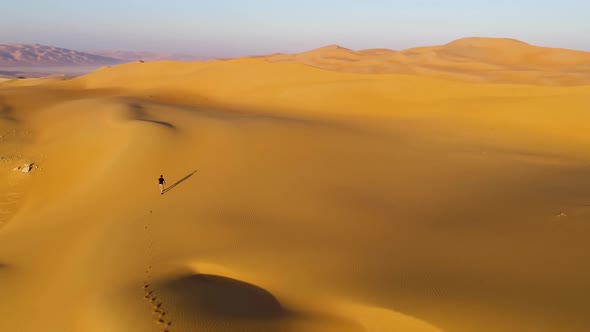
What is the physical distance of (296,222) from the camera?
8.30m

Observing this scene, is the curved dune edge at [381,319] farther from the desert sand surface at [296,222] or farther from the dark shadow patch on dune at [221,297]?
the dark shadow patch on dune at [221,297]

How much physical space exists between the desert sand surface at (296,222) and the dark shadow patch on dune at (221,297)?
0.03m

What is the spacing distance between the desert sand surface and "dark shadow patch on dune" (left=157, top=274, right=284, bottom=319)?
30mm

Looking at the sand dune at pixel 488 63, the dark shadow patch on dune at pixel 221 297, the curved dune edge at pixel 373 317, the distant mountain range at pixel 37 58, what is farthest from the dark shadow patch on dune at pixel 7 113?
the distant mountain range at pixel 37 58

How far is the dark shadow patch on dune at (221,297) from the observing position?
5309mm

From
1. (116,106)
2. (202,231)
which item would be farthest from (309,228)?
(116,106)

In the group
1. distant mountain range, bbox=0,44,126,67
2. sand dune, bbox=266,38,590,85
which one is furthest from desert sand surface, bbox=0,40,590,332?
distant mountain range, bbox=0,44,126,67

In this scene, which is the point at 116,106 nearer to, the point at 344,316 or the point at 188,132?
the point at 188,132

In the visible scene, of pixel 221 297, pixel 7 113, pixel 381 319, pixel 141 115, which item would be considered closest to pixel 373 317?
pixel 381 319

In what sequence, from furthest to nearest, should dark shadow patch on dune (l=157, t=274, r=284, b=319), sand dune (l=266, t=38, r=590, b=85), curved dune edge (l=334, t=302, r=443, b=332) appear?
1. sand dune (l=266, t=38, r=590, b=85)
2. dark shadow patch on dune (l=157, t=274, r=284, b=319)
3. curved dune edge (l=334, t=302, r=443, b=332)

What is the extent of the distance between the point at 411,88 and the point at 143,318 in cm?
2278

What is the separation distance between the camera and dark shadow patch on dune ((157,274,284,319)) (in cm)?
531

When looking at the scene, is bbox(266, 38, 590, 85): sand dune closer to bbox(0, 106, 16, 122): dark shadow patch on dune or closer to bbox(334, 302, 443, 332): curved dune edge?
bbox(334, 302, 443, 332): curved dune edge

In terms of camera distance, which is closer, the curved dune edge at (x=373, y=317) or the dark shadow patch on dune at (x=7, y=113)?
the curved dune edge at (x=373, y=317)
